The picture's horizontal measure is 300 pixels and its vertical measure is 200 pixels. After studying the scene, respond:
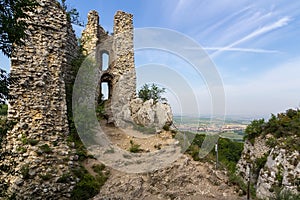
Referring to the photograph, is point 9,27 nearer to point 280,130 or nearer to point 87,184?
point 87,184

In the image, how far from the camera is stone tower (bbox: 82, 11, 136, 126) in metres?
13.9

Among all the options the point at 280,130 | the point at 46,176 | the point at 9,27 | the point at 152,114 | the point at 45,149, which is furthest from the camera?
the point at 280,130

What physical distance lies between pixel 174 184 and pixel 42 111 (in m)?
5.07

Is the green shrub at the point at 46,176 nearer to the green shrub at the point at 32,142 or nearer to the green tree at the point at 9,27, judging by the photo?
the green shrub at the point at 32,142

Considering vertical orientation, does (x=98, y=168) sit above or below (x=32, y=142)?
below

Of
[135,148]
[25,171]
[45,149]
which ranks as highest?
[45,149]

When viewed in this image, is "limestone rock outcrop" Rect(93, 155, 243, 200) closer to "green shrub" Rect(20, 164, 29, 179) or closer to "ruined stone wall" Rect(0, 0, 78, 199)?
"ruined stone wall" Rect(0, 0, 78, 199)

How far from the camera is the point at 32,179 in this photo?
250 inches

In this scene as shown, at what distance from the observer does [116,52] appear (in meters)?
14.6

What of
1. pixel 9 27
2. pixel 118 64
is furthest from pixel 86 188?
pixel 118 64

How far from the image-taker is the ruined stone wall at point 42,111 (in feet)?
21.1

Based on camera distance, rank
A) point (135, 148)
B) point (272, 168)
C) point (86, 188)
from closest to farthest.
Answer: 1. point (86, 188)
2. point (135, 148)
3. point (272, 168)

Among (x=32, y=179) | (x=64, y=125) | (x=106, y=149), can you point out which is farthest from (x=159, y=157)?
(x=32, y=179)

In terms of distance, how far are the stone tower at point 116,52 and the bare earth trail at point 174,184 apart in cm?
597
